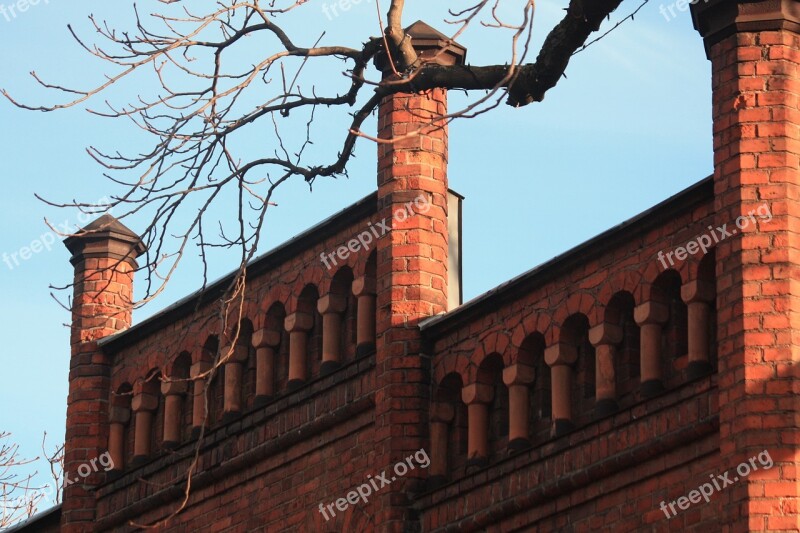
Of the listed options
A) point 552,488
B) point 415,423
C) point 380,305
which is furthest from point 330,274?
point 552,488

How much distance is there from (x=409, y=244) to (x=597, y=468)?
3195 mm

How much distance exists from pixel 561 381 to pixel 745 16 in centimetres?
300

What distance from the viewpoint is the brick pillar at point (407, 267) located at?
15.1m

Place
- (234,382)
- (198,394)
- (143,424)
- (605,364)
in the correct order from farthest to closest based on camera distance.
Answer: (143,424) < (198,394) < (234,382) < (605,364)

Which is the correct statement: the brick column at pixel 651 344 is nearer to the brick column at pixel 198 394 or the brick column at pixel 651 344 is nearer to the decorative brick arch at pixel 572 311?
the decorative brick arch at pixel 572 311

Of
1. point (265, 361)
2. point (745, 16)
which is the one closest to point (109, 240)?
point (265, 361)

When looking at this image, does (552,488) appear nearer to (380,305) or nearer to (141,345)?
(380,305)

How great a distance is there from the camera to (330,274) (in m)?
16.4

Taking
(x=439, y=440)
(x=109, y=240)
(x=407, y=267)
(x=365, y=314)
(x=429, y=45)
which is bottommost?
(x=439, y=440)

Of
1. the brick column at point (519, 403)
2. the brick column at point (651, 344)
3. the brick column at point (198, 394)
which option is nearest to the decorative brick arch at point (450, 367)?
the brick column at point (519, 403)

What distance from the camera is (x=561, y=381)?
1402cm

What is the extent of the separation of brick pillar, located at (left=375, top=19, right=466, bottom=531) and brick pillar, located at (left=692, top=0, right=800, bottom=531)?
282 cm

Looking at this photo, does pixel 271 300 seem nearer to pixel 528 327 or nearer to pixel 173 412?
pixel 173 412

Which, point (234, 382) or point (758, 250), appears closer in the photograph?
point (758, 250)
